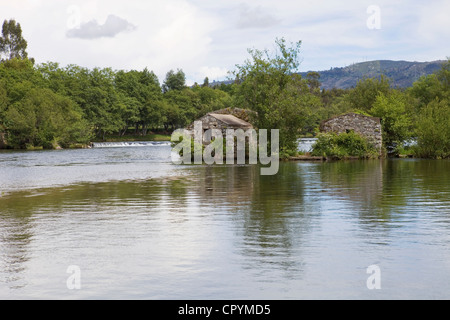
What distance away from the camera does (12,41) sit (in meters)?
144

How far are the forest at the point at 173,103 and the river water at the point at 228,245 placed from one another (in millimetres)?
24998

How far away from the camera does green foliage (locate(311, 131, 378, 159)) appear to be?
1671 inches

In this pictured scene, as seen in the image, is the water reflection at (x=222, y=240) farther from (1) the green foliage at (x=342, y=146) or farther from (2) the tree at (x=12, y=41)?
(2) the tree at (x=12, y=41)

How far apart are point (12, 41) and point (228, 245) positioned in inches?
5923

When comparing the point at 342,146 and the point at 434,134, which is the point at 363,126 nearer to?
the point at 342,146

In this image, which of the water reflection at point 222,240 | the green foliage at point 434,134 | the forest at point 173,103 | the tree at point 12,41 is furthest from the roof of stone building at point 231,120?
the tree at point 12,41

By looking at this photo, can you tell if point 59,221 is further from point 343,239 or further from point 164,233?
point 343,239

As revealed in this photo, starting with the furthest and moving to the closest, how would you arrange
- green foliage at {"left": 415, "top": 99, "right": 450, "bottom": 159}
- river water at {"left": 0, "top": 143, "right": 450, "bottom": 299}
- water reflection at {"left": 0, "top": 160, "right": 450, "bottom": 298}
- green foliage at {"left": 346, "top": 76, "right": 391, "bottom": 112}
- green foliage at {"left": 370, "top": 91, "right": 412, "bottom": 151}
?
green foliage at {"left": 346, "top": 76, "right": 391, "bottom": 112} → green foliage at {"left": 370, "top": 91, "right": 412, "bottom": 151} → green foliage at {"left": 415, "top": 99, "right": 450, "bottom": 159} → water reflection at {"left": 0, "top": 160, "right": 450, "bottom": 298} → river water at {"left": 0, "top": 143, "right": 450, "bottom": 299}

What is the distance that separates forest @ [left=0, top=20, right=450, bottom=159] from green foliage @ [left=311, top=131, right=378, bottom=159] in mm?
2172

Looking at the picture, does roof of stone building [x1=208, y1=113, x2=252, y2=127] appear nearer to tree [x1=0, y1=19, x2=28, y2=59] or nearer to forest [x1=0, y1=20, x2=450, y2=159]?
forest [x1=0, y1=20, x2=450, y2=159]

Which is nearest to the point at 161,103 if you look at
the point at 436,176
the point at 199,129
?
the point at 199,129

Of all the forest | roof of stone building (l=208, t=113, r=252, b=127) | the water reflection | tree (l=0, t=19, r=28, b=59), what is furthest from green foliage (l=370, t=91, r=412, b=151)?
tree (l=0, t=19, r=28, b=59)

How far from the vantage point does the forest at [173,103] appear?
142 ft

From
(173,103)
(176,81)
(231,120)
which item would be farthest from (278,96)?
(176,81)
